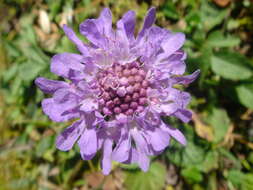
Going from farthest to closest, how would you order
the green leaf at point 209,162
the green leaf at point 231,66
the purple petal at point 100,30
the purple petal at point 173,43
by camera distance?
the green leaf at point 209,162, the green leaf at point 231,66, the purple petal at point 173,43, the purple petal at point 100,30

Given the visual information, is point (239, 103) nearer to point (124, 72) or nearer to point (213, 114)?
point (213, 114)

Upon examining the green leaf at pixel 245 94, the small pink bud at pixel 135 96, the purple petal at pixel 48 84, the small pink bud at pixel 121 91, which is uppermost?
the purple petal at pixel 48 84

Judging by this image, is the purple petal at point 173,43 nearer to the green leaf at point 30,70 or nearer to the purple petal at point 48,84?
the purple petal at point 48,84

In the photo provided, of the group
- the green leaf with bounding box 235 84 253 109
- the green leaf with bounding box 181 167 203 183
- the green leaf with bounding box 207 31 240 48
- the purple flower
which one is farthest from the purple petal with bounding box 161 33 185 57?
the green leaf with bounding box 181 167 203 183

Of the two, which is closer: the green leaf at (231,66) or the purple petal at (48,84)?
the purple petal at (48,84)

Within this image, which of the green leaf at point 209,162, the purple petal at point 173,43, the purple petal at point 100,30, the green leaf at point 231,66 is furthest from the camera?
the green leaf at point 209,162

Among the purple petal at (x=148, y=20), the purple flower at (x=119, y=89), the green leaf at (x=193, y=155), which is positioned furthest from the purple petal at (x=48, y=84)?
the green leaf at (x=193, y=155)
